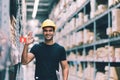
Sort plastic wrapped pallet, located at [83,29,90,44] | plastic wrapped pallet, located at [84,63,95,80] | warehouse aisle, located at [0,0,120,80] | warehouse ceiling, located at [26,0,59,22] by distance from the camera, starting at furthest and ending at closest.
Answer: warehouse ceiling, located at [26,0,59,22]
plastic wrapped pallet, located at [83,29,90,44]
plastic wrapped pallet, located at [84,63,95,80]
warehouse aisle, located at [0,0,120,80]

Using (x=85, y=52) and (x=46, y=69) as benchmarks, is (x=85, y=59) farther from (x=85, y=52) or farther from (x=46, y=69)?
(x=46, y=69)

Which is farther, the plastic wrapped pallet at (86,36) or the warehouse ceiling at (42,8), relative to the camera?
the warehouse ceiling at (42,8)

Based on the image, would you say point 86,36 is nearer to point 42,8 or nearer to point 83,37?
point 83,37

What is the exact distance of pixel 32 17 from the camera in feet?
70.7

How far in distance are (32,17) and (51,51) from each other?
59.2ft

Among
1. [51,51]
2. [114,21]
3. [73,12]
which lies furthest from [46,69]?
[73,12]

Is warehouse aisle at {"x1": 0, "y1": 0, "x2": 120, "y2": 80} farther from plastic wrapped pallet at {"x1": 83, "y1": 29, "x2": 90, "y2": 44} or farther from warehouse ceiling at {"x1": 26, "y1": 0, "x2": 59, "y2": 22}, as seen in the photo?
warehouse ceiling at {"x1": 26, "y1": 0, "x2": 59, "y2": 22}

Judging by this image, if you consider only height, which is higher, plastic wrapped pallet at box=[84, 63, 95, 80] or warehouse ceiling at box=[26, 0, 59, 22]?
warehouse ceiling at box=[26, 0, 59, 22]

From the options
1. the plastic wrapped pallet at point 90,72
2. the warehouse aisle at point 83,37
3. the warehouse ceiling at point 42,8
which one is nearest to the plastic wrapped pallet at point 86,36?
the warehouse aisle at point 83,37

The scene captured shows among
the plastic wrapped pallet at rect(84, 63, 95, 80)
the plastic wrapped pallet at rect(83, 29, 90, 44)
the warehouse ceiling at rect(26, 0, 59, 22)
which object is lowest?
the plastic wrapped pallet at rect(84, 63, 95, 80)

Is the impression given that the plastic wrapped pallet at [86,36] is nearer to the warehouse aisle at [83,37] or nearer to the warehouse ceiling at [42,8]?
the warehouse aisle at [83,37]

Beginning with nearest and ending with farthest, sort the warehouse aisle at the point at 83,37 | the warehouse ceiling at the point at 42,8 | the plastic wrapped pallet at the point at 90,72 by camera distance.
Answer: the warehouse aisle at the point at 83,37
the plastic wrapped pallet at the point at 90,72
the warehouse ceiling at the point at 42,8

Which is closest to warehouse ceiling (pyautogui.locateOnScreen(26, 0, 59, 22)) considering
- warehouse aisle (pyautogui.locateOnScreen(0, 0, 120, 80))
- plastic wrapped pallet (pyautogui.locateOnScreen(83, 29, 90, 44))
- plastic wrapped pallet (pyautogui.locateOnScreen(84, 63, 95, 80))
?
warehouse aisle (pyautogui.locateOnScreen(0, 0, 120, 80))

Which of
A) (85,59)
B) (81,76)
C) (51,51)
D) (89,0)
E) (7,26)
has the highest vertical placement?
(89,0)
